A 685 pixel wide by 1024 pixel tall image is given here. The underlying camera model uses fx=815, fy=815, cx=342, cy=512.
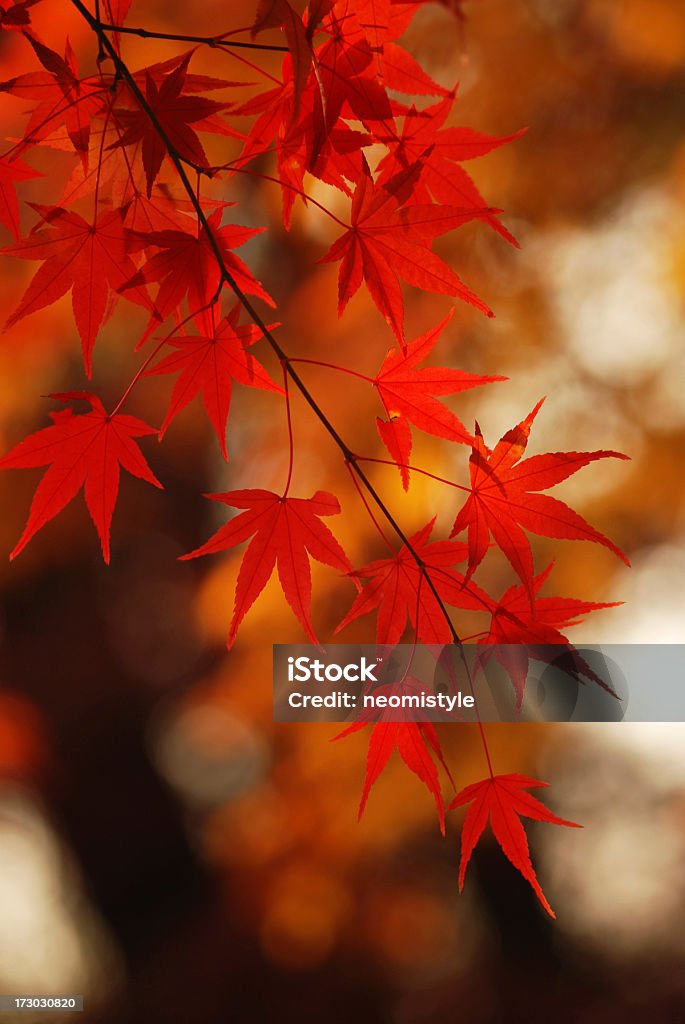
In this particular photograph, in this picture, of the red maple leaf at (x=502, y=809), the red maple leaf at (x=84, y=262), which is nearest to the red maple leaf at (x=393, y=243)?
the red maple leaf at (x=84, y=262)

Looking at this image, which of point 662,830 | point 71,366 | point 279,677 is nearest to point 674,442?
point 662,830

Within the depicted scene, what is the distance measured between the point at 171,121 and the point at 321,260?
9 centimetres

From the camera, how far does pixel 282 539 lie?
1.58 feet

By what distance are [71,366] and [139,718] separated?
28.8 inches

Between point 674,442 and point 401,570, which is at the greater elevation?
point 674,442

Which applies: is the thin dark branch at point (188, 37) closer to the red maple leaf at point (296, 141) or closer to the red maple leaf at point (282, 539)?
the red maple leaf at point (296, 141)

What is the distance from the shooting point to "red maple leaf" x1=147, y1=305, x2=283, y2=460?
45 cm

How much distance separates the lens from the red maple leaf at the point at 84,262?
41cm

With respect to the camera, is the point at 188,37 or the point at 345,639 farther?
the point at 345,639

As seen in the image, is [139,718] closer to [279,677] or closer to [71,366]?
[279,677]

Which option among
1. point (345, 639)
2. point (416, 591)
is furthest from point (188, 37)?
point (345, 639)

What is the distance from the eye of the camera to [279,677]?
1553 millimetres

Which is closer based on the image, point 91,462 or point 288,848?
point 91,462

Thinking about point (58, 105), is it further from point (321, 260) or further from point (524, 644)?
point (524, 644)
